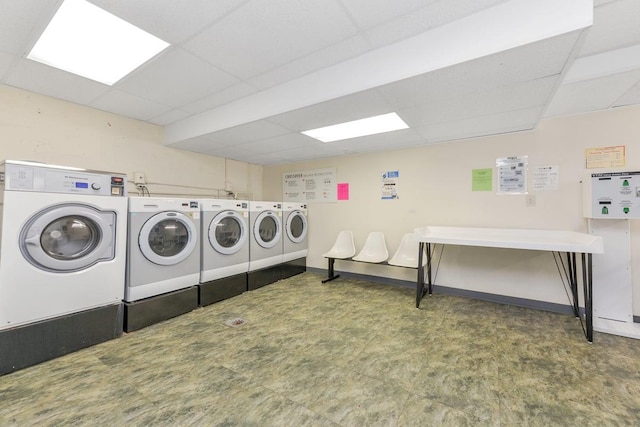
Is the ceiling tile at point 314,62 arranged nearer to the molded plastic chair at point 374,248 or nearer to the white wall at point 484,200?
the white wall at point 484,200

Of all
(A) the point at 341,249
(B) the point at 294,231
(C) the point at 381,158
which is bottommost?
(A) the point at 341,249

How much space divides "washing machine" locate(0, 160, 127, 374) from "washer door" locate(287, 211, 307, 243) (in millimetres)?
2278

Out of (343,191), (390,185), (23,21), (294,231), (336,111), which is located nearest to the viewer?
(23,21)

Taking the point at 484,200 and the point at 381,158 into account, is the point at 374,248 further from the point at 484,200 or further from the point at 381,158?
the point at 484,200

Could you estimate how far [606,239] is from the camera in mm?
2445

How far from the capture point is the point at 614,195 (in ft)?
7.49

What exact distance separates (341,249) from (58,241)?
10.4ft

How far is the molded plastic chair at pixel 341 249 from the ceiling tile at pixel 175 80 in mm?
2598

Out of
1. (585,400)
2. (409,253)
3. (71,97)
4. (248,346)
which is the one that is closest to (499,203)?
(409,253)

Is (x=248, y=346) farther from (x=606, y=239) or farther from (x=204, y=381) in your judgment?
(x=606, y=239)

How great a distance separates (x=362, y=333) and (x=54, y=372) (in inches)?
86.4

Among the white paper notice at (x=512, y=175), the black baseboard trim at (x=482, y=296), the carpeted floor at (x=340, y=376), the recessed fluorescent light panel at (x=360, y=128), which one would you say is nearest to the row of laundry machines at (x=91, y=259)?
the carpeted floor at (x=340, y=376)

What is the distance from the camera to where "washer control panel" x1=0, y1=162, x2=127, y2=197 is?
5.48 ft

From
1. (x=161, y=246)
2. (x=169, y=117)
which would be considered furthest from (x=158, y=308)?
(x=169, y=117)
